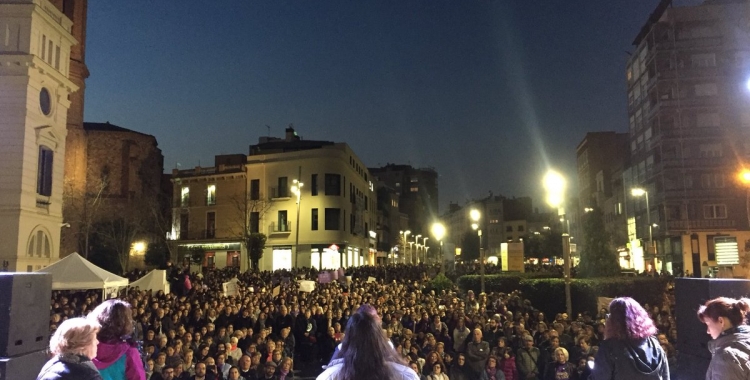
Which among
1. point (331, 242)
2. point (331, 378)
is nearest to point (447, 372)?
point (331, 378)

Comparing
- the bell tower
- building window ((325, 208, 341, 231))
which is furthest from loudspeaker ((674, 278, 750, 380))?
building window ((325, 208, 341, 231))

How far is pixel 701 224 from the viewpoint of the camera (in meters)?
47.8

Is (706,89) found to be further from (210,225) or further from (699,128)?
(210,225)

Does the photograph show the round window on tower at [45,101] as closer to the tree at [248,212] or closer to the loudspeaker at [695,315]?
the tree at [248,212]

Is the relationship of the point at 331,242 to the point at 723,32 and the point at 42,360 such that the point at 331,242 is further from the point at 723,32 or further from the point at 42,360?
the point at 42,360

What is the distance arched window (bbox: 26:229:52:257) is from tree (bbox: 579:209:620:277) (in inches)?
983

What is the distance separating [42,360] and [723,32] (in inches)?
2269

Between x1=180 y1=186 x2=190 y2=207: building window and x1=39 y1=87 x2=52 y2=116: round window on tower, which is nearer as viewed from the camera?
x1=39 y1=87 x2=52 y2=116: round window on tower

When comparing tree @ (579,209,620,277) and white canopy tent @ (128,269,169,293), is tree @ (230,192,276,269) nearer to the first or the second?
white canopy tent @ (128,269,169,293)

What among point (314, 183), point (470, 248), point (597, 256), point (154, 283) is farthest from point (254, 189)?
point (470, 248)

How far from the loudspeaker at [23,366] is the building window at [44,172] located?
2663cm

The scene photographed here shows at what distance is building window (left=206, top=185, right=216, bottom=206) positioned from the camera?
51.0 m

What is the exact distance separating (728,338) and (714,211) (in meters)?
51.6

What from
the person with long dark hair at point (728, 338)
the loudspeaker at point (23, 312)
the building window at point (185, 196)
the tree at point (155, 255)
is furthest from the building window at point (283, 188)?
the person with long dark hair at point (728, 338)
